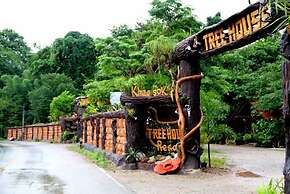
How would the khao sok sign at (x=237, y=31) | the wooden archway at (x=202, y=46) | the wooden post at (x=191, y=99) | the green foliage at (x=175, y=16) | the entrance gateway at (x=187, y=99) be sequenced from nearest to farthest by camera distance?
the khao sok sign at (x=237, y=31), the wooden archway at (x=202, y=46), the entrance gateway at (x=187, y=99), the wooden post at (x=191, y=99), the green foliage at (x=175, y=16)

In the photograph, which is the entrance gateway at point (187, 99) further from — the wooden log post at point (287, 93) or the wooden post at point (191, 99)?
the wooden log post at point (287, 93)

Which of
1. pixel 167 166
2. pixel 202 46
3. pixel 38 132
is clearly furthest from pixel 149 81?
pixel 38 132

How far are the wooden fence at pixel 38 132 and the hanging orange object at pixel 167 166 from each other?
896 inches

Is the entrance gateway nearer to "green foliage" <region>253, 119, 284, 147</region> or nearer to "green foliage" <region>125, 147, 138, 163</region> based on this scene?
"green foliage" <region>125, 147, 138, 163</region>

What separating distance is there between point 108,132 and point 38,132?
2298 centimetres

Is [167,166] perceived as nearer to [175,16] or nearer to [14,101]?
[175,16]

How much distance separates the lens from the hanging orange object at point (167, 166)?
11797mm

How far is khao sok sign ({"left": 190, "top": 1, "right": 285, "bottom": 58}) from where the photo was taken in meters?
7.92

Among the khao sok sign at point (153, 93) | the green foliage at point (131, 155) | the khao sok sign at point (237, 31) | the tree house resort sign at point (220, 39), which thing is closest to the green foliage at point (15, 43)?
the khao sok sign at point (153, 93)

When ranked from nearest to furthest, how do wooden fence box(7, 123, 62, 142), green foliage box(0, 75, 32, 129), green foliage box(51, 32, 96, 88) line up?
wooden fence box(7, 123, 62, 142), green foliage box(51, 32, 96, 88), green foliage box(0, 75, 32, 129)

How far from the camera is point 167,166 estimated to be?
11.9 metres

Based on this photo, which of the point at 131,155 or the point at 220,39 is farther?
the point at 131,155

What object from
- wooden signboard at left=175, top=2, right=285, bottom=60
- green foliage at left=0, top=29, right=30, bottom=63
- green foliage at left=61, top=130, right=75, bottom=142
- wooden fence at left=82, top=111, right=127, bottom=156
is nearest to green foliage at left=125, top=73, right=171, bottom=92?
wooden fence at left=82, top=111, right=127, bottom=156

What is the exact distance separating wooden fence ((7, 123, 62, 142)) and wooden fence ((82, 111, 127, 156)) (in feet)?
39.1
